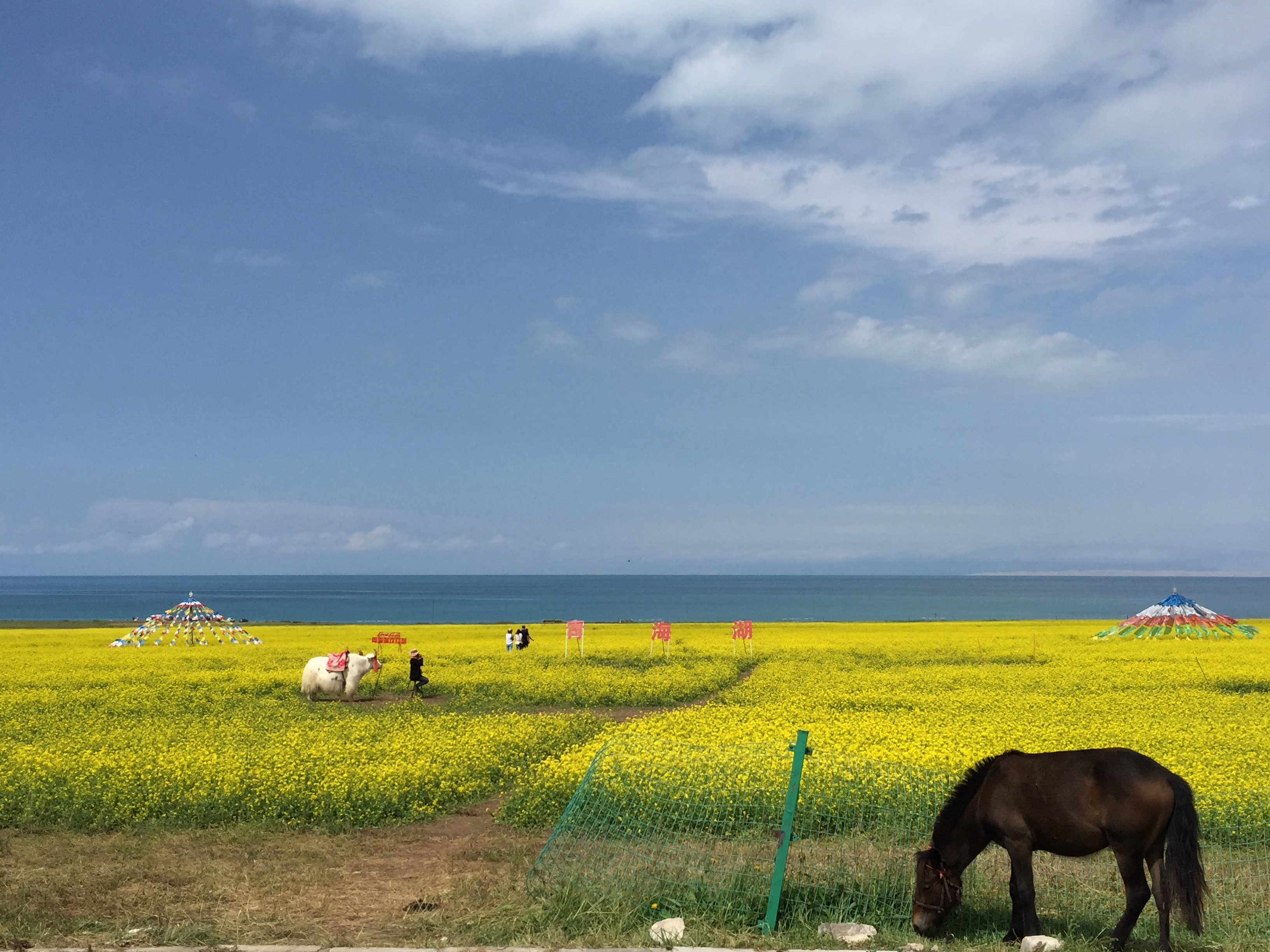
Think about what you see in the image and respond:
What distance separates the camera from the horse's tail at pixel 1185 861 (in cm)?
805

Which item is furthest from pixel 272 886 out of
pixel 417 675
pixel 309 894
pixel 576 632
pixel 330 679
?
pixel 576 632

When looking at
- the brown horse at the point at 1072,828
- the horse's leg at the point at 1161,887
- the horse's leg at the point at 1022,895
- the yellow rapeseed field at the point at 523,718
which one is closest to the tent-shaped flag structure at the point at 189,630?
the yellow rapeseed field at the point at 523,718

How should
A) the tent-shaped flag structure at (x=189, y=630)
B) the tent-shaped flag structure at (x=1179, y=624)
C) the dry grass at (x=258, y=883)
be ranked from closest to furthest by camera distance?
the dry grass at (x=258, y=883) → the tent-shaped flag structure at (x=189, y=630) → the tent-shaped flag structure at (x=1179, y=624)

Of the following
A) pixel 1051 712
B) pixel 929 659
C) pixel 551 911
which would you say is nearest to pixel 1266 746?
pixel 1051 712

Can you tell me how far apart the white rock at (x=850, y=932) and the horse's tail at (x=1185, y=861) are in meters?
2.38

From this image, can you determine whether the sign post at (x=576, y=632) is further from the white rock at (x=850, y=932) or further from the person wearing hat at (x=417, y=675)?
the white rock at (x=850, y=932)

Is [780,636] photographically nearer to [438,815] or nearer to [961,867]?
[438,815]

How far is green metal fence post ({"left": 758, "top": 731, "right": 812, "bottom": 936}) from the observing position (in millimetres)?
8812

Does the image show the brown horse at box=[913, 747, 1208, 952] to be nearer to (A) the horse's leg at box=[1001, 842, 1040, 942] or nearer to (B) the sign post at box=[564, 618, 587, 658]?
(A) the horse's leg at box=[1001, 842, 1040, 942]

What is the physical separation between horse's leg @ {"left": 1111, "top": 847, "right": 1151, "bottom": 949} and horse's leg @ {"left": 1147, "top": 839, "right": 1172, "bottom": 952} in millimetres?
73

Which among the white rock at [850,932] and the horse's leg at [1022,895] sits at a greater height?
the horse's leg at [1022,895]

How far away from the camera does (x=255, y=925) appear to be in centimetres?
903

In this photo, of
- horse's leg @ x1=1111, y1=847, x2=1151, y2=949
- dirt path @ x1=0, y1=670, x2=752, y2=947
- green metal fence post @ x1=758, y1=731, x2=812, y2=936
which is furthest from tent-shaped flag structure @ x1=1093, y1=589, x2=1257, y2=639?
green metal fence post @ x1=758, y1=731, x2=812, y2=936

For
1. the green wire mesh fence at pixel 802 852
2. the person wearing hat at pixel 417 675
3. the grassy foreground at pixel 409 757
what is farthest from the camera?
the person wearing hat at pixel 417 675
